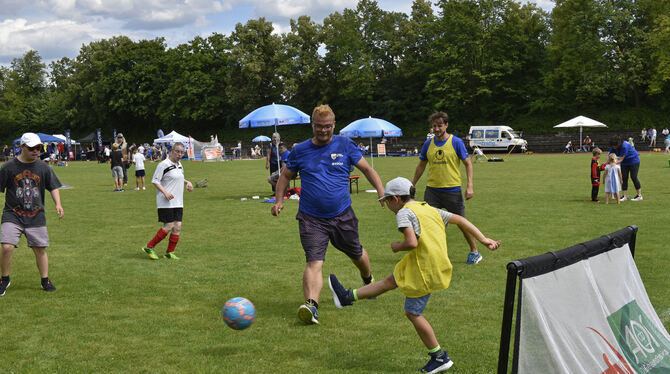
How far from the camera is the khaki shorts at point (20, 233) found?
7.18m

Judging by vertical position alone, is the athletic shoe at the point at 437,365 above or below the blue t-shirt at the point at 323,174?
below

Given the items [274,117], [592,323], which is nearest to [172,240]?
[592,323]

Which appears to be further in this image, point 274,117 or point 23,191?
point 274,117

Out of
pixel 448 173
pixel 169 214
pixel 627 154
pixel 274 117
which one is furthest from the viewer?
pixel 274 117

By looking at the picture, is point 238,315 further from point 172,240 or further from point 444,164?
point 172,240

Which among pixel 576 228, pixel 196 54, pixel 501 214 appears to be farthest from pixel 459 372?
pixel 196 54

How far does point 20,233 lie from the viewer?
7.34m

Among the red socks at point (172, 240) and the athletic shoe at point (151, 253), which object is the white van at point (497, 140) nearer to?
the red socks at point (172, 240)

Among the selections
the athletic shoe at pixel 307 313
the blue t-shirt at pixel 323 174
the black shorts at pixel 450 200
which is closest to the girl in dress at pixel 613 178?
the black shorts at pixel 450 200

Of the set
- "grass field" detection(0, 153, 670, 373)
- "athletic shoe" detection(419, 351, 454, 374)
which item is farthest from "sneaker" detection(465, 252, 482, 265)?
"athletic shoe" detection(419, 351, 454, 374)

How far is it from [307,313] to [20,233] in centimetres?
387

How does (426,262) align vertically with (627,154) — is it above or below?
below

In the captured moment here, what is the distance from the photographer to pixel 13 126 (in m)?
91.2

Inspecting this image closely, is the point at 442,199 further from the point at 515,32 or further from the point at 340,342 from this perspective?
the point at 515,32
